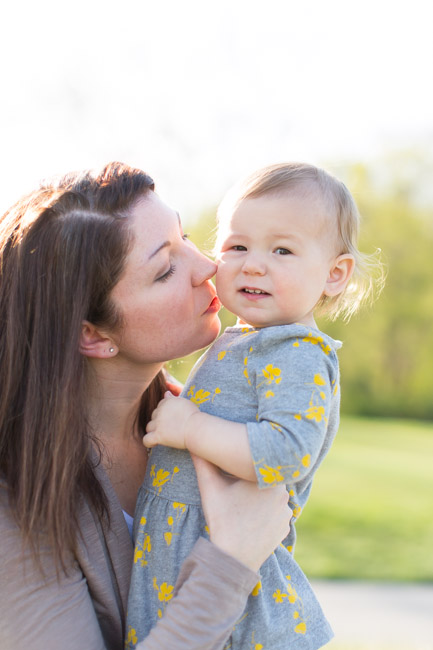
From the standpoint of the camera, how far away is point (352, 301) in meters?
2.32

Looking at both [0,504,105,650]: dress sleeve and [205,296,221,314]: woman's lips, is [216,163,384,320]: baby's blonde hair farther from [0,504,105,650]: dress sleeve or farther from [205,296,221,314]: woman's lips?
[0,504,105,650]: dress sleeve

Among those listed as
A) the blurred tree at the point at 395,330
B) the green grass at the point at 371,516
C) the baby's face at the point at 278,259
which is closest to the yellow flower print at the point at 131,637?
the baby's face at the point at 278,259

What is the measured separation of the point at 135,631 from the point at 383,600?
4.53 metres

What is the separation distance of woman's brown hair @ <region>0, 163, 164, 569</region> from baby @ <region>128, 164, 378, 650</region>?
0.64 feet

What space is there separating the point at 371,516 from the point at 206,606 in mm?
8009

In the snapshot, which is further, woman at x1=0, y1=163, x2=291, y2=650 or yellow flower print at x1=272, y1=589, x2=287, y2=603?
yellow flower print at x1=272, y1=589, x2=287, y2=603

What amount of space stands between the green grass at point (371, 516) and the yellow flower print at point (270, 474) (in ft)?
17.5

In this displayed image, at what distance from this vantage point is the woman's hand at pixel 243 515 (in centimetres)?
172

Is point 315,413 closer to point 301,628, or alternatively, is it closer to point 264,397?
point 264,397

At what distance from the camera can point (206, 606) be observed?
65.4 inches

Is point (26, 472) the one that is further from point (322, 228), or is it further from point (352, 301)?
point (352, 301)

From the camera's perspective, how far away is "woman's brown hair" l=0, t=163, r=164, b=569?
1.76 m

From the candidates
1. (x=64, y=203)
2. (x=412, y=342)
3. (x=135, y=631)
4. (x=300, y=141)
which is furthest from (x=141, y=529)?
(x=300, y=141)

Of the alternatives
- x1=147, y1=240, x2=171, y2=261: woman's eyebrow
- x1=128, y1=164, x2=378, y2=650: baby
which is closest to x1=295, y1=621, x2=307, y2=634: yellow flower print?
x1=128, y1=164, x2=378, y2=650: baby
